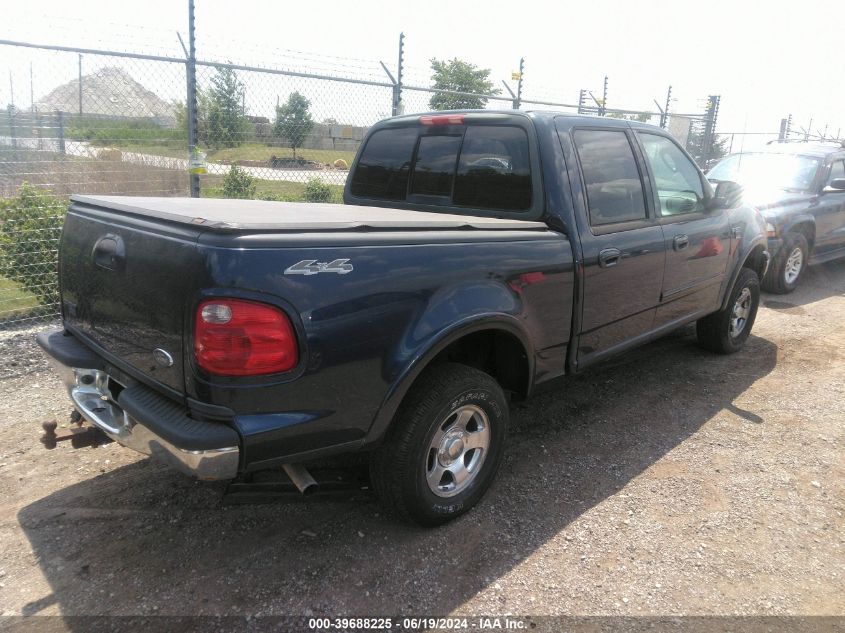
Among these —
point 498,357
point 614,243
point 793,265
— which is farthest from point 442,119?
point 793,265

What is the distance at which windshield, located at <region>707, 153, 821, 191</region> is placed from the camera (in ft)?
27.0

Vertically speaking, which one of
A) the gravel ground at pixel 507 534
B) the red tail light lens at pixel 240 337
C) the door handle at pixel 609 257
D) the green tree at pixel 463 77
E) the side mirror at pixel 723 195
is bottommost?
the gravel ground at pixel 507 534

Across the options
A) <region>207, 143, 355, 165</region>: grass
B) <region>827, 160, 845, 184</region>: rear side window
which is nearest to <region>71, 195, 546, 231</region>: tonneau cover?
<region>207, 143, 355, 165</region>: grass

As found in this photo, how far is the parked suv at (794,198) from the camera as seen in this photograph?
7.74 m

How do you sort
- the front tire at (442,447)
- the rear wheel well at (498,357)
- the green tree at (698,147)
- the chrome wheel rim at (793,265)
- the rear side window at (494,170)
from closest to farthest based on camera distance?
the front tire at (442,447) < the rear wheel well at (498,357) < the rear side window at (494,170) < the chrome wheel rim at (793,265) < the green tree at (698,147)

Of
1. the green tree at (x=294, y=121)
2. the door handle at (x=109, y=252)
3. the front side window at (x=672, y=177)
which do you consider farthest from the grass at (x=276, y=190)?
the door handle at (x=109, y=252)

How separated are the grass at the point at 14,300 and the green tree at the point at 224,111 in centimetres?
227

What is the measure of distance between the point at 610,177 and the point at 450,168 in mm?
972

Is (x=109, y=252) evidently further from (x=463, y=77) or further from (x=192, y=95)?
(x=463, y=77)

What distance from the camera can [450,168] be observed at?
3789mm

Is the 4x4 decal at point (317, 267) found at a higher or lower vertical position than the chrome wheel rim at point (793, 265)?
higher

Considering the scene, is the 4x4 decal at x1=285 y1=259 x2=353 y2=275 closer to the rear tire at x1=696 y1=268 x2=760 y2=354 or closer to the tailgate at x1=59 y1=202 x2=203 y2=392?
the tailgate at x1=59 y1=202 x2=203 y2=392

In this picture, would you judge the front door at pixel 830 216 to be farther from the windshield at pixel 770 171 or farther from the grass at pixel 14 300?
the grass at pixel 14 300

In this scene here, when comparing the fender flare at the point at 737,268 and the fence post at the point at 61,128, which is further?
the fence post at the point at 61,128
